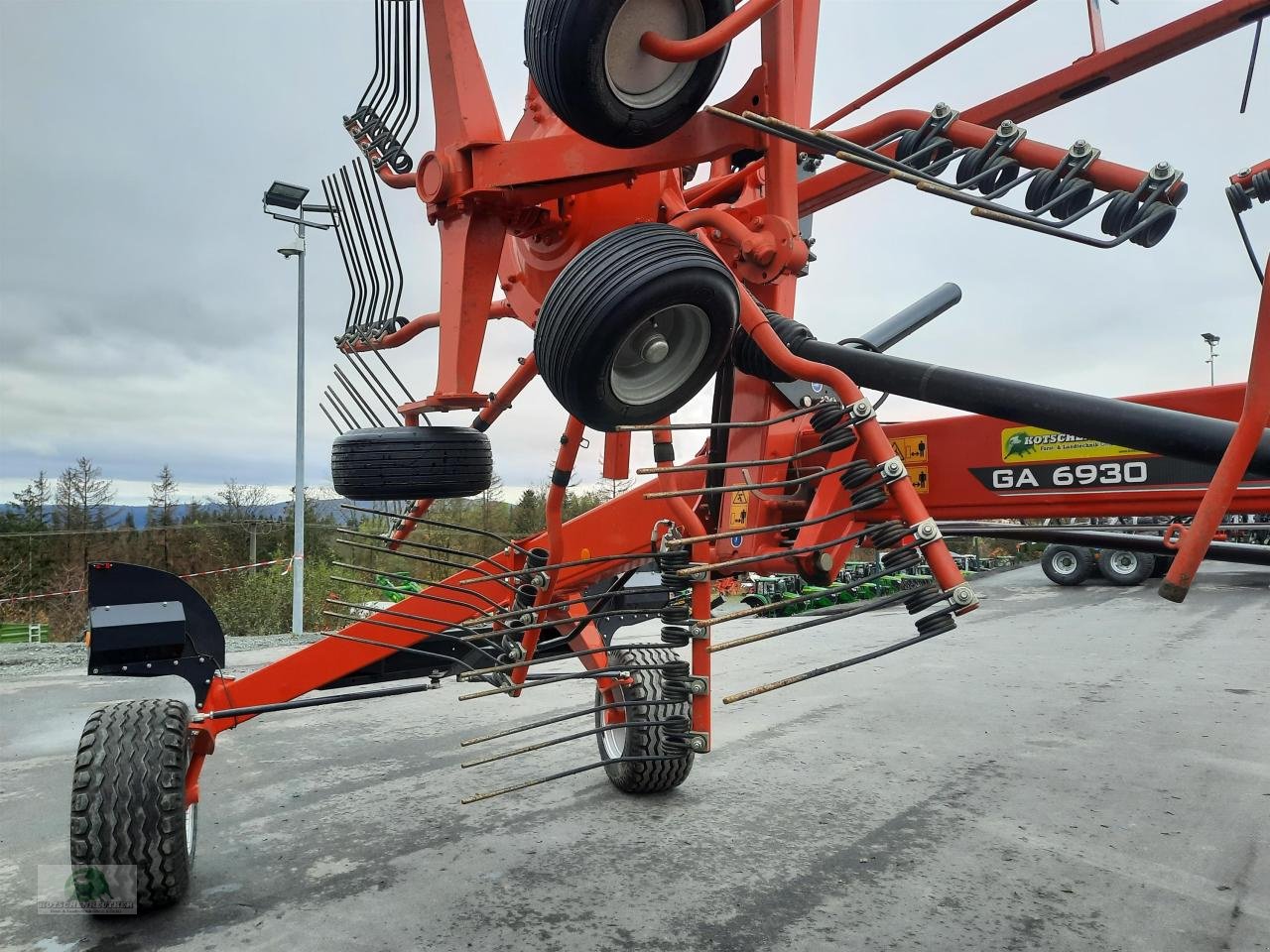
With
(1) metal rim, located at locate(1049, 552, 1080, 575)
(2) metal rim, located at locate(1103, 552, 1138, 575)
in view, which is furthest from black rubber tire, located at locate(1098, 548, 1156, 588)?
(1) metal rim, located at locate(1049, 552, 1080, 575)

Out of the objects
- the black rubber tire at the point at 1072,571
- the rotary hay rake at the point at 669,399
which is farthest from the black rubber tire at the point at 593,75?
the black rubber tire at the point at 1072,571

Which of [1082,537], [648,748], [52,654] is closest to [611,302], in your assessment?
[1082,537]

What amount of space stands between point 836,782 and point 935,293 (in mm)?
2390

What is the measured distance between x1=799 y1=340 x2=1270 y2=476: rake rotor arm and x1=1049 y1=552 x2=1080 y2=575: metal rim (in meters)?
14.1

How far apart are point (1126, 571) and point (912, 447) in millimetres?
13349

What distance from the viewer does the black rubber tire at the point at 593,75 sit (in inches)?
86.8

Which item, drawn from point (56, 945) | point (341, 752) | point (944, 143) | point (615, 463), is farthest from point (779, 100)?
point (341, 752)

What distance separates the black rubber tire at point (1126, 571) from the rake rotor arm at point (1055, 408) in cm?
1404

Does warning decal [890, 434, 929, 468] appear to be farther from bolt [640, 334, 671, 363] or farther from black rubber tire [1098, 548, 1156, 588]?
black rubber tire [1098, 548, 1156, 588]

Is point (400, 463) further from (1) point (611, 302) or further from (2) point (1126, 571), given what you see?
(2) point (1126, 571)

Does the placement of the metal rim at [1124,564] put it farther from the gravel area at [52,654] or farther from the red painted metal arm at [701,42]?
the red painted metal arm at [701,42]

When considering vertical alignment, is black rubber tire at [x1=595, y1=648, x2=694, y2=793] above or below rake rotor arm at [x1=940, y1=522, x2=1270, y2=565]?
below

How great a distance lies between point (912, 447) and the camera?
3271mm

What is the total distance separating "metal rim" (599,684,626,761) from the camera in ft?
12.9
